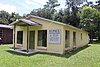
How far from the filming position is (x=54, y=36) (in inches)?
557

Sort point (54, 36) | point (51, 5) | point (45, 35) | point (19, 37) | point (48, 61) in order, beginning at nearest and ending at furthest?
point (48, 61), point (54, 36), point (45, 35), point (19, 37), point (51, 5)

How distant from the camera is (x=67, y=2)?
3803 cm

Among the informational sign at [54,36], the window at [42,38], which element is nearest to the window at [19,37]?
the window at [42,38]

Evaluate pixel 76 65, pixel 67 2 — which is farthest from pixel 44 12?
pixel 76 65

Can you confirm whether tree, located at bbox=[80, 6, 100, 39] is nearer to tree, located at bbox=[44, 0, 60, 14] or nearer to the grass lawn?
tree, located at bbox=[44, 0, 60, 14]

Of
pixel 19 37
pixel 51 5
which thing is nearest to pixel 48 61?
pixel 19 37

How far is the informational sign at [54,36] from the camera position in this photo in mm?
13961

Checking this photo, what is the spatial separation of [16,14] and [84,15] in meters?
27.6

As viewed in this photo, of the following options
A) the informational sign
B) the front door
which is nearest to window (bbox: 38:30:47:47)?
the informational sign

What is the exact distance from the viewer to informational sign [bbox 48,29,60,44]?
1396cm

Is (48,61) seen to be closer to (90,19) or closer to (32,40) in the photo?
(32,40)

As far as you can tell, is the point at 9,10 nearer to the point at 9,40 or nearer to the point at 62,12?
the point at 62,12

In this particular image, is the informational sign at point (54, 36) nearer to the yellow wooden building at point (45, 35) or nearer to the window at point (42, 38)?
the yellow wooden building at point (45, 35)

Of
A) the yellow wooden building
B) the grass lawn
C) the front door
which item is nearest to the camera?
the grass lawn
